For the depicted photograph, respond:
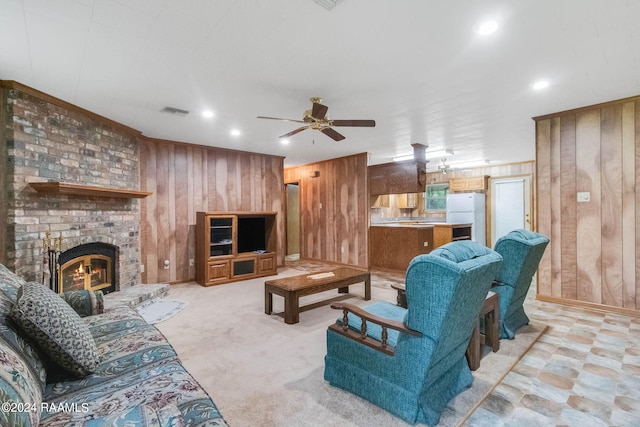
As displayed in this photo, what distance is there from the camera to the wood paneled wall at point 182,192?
498cm

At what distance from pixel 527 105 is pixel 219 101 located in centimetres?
357

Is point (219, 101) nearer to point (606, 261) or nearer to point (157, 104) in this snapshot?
point (157, 104)

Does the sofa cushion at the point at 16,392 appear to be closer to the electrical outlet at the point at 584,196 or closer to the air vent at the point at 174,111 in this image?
the air vent at the point at 174,111

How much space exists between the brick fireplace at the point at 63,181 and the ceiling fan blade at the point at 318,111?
2751 mm

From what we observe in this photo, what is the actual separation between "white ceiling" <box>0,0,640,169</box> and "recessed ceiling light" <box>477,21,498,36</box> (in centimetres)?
5

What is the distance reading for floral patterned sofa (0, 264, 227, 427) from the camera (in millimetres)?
1032

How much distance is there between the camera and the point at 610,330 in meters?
3.04

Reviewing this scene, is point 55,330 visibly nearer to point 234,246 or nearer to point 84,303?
point 84,303

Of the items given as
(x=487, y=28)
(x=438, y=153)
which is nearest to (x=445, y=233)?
(x=438, y=153)

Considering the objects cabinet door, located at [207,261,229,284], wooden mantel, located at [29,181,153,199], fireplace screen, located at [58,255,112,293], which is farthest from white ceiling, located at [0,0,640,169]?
cabinet door, located at [207,261,229,284]

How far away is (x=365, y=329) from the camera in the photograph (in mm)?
1900

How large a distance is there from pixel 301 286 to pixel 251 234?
2.67 m

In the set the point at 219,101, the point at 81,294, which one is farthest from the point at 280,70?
the point at 81,294

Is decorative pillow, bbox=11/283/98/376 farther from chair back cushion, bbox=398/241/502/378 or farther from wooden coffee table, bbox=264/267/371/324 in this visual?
wooden coffee table, bbox=264/267/371/324
